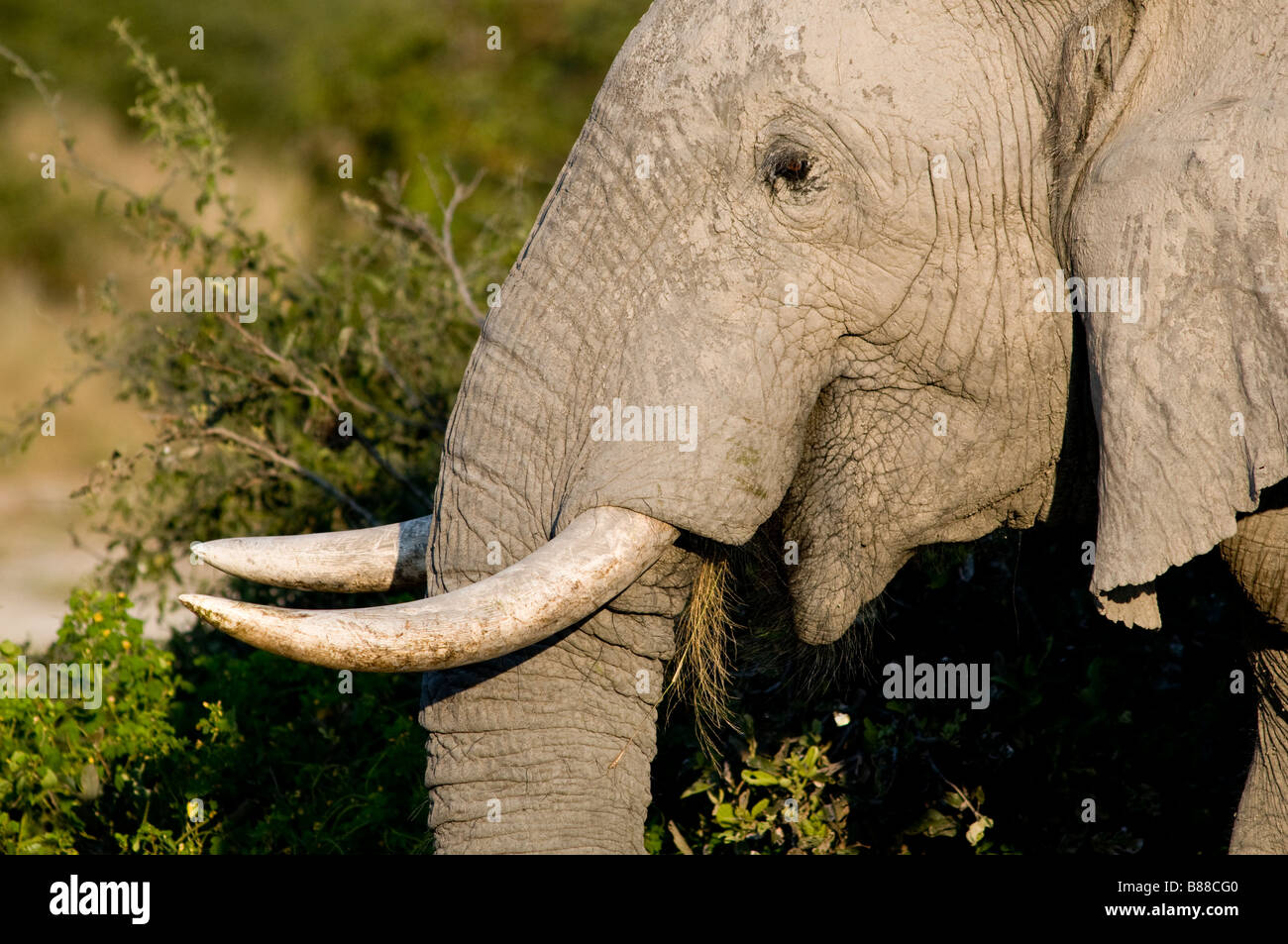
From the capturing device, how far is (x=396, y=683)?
16.6ft

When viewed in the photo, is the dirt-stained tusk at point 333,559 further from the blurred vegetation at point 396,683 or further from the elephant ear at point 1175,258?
the elephant ear at point 1175,258

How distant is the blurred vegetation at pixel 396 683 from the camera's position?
14.3 ft

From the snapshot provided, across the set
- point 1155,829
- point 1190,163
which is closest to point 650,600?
point 1190,163

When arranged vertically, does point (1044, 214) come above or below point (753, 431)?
above

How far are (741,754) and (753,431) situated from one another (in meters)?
1.98

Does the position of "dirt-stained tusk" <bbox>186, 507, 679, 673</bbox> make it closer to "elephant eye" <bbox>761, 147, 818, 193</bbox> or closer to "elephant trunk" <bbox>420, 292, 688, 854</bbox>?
"elephant trunk" <bbox>420, 292, 688, 854</bbox>

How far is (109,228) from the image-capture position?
12469mm

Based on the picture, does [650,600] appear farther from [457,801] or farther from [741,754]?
[741,754]

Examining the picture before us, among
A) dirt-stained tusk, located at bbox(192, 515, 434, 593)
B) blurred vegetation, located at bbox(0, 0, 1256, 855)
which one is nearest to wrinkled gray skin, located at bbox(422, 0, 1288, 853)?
dirt-stained tusk, located at bbox(192, 515, 434, 593)

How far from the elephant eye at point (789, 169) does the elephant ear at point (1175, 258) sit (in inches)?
18.7

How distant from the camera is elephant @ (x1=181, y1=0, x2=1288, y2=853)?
2537 millimetres

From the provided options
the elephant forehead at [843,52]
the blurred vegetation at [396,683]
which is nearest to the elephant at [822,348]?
the elephant forehead at [843,52]
